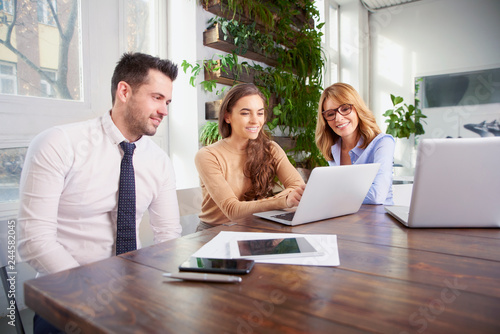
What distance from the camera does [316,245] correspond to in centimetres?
94

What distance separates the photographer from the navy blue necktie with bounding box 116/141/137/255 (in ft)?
4.51

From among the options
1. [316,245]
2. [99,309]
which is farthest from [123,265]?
Answer: [316,245]

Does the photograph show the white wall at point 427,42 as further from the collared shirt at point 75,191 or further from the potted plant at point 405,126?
the collared shirt at point 75,191

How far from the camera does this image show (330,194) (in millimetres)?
1237

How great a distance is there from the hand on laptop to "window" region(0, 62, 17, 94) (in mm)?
1590

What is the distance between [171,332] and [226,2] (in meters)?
2.72

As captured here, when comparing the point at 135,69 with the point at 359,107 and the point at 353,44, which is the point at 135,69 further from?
the point at 353,44

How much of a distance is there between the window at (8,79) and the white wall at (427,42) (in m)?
5.19

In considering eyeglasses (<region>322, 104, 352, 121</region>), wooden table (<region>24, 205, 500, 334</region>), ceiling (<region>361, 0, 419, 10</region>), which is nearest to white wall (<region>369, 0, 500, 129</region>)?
ceiling (<region>361, 0, 419, 10</region>)

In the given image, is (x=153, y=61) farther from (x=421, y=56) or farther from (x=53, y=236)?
(x=421, y=56)

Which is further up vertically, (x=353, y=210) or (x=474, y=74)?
(x=474, y=74)

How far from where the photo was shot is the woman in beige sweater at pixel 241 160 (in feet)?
6.47

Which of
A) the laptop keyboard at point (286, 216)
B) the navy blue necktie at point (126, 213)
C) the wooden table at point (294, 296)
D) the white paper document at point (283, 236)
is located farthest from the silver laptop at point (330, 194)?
the navy blue necktie at point (126, 213)

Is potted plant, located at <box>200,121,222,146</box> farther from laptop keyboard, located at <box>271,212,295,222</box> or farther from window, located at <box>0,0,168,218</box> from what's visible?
laptop keyboard, located at <box>271,212,295,222</box>
